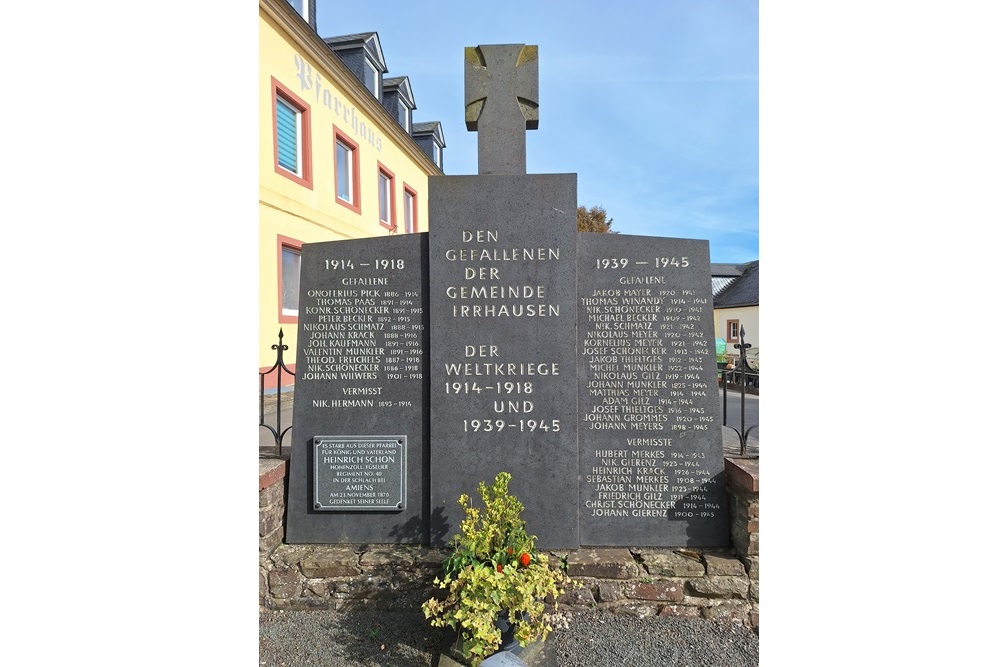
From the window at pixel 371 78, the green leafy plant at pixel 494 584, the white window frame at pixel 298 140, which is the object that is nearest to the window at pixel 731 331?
the window at pixel 371 78

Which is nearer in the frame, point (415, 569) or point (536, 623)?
point (536, 623)

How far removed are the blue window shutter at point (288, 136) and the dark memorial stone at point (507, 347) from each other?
323 inches

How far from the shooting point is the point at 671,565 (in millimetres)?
3287

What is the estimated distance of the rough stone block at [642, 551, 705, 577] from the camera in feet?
10.6

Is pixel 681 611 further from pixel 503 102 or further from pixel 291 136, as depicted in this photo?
pixel 291 136

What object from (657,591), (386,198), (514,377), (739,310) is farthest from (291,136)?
(739,310)

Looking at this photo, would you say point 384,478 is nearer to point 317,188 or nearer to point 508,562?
point 508,562

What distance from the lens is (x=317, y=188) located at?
438 inches

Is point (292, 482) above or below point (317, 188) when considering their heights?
below

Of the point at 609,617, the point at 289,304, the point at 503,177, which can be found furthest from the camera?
the point at 289,304

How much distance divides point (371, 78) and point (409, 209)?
4.28m

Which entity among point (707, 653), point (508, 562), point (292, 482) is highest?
point (292, 482)

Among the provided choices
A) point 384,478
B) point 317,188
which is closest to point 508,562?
point 384,478

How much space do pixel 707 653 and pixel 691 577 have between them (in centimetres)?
43
